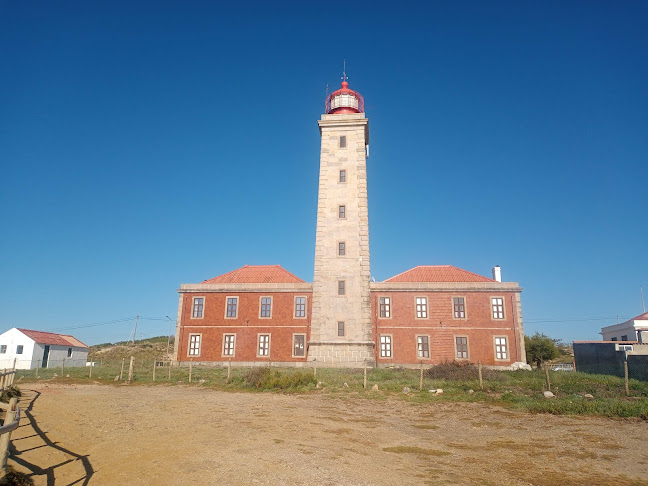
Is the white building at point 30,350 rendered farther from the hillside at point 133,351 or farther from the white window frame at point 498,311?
the white window frame at point 498,311

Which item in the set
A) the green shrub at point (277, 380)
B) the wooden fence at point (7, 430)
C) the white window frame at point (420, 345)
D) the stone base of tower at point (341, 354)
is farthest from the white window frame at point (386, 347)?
the wooden fence at point (7, 430)

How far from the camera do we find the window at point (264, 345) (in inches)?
1212

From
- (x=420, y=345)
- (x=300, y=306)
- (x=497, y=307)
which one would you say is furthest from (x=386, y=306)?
(x=497, y=307)

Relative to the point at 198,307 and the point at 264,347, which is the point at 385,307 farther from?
the point at 198,307

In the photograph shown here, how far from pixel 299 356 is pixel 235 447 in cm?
2193

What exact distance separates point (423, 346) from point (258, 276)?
1304cm

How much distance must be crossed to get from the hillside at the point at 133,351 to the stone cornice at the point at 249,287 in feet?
76.9

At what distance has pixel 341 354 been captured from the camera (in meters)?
28.7

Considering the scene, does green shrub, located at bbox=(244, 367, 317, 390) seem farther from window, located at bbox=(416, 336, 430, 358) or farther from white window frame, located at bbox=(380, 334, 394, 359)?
window, located at bbox=(416, 336, 430, 358)

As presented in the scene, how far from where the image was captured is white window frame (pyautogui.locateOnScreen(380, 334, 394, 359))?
29.6 m

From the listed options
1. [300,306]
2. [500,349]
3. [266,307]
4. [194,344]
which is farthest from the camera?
[194,344]

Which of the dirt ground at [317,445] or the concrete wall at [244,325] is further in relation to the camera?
the concrete wall at [244,325]

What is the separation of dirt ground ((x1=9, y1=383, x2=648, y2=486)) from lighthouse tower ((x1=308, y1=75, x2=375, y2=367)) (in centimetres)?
1438

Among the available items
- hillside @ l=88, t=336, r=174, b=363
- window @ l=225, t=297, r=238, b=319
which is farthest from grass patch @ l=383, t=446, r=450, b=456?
hillside @ l=88, t=336, r=174, b=363
